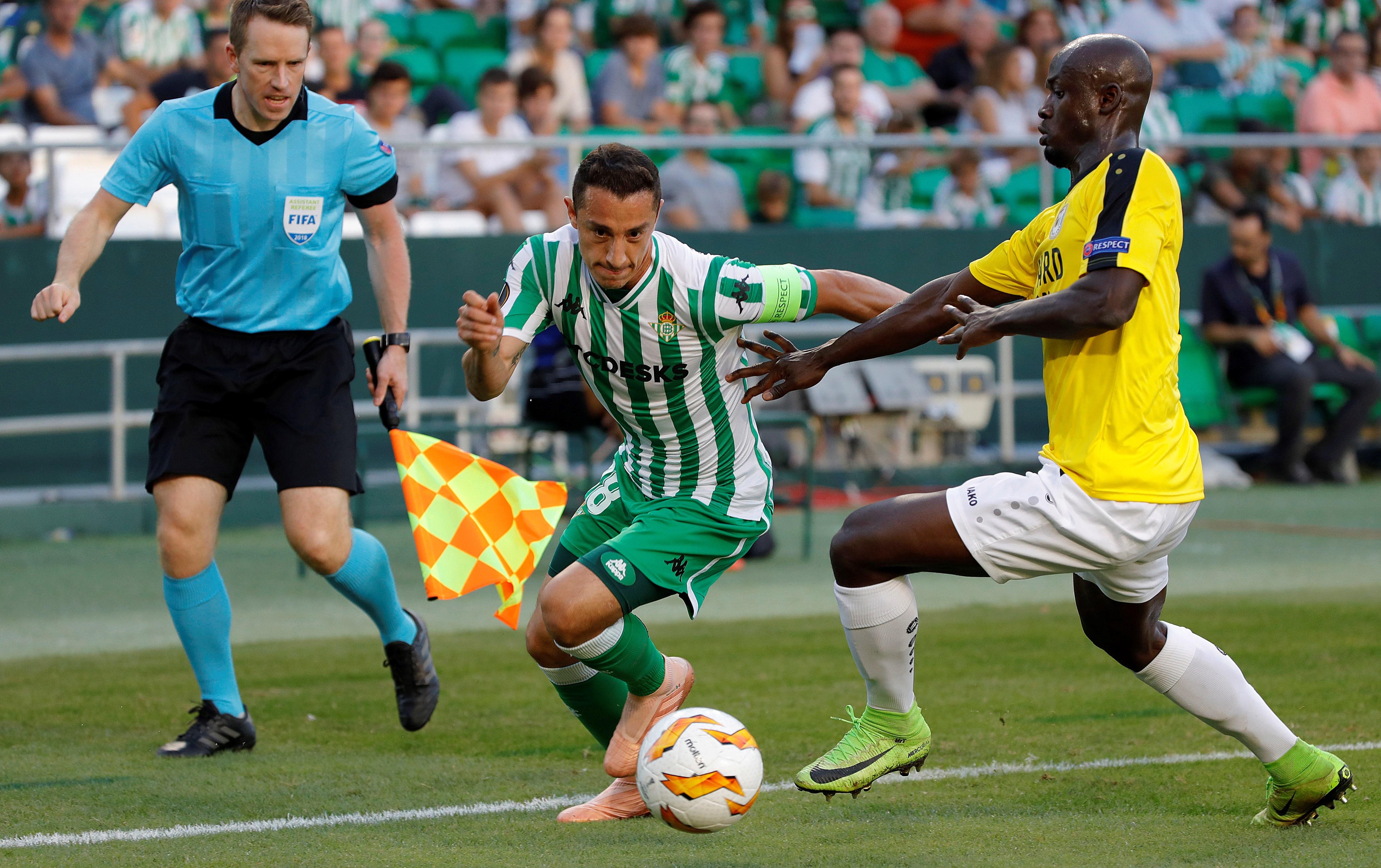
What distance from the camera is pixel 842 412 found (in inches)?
495

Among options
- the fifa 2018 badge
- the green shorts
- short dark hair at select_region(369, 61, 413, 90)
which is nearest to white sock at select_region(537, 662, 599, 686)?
A: the green shorts

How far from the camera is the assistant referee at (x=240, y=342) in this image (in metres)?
5.57

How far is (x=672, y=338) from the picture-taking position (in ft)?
15.6

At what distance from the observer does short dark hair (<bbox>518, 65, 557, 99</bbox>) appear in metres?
13.1

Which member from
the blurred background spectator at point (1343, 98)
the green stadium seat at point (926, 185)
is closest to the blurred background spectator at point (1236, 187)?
the blurred background spectator at point (1343, 98)

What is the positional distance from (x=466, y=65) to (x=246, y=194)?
30.7ft

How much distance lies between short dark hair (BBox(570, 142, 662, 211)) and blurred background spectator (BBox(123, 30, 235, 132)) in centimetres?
→ 814

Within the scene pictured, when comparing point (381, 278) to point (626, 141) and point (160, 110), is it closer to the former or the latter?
point (160, 110)

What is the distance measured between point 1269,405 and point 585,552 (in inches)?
435

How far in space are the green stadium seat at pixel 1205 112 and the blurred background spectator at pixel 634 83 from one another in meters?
5.40

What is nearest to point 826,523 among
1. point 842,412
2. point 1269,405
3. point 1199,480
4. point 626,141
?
point 842,412

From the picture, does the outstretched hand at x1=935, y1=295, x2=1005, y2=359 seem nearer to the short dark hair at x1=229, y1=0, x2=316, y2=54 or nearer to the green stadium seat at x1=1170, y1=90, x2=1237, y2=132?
the short dark hair at x1=229, y1=0, x2=316, y2=54

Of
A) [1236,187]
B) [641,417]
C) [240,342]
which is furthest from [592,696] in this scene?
[1236,187]

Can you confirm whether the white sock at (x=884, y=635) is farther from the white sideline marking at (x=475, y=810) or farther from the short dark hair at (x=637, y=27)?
the short dark hair at (x=637, y=27)
